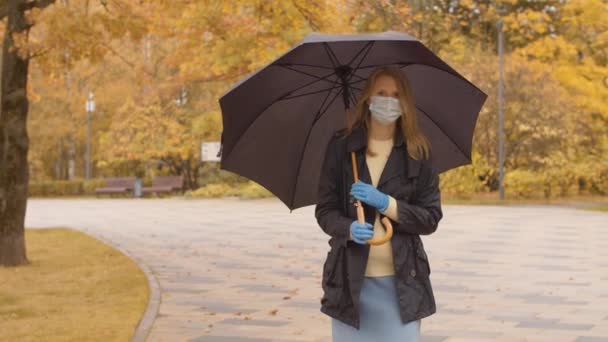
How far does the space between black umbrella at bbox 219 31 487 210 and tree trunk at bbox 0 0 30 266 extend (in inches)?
347

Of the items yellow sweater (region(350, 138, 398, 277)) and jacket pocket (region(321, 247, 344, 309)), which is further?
jacket pocket (region(321, 247, 344, 309))

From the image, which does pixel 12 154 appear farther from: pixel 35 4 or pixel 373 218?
pixel 373 218

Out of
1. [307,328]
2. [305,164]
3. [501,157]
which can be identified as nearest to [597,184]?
[501,157]

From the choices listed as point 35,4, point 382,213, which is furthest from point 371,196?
point 35,4

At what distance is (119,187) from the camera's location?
130 feet

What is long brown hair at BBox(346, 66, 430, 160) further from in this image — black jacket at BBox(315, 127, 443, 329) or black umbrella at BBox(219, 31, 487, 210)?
black umbrella at BBox(219, 31, 487, 210)

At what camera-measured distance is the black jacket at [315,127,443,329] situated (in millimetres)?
4129

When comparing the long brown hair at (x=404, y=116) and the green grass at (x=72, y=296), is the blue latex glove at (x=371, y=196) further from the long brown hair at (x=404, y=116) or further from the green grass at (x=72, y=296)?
the green grass at (x=72, y=296)

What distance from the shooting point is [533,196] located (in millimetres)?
30859

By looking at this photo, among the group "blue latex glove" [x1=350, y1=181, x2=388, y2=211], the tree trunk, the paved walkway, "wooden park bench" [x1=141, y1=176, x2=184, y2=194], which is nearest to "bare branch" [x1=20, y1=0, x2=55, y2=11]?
the tree trunk

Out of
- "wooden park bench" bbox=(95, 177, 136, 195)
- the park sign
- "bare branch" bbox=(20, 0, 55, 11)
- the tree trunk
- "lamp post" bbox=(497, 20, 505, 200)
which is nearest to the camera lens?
"bare branch" bbox=(20, 0, 55, 11)

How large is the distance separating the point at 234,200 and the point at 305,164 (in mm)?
28410

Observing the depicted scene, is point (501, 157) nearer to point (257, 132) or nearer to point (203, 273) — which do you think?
point (203, 273)

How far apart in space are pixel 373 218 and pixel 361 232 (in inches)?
7.0
